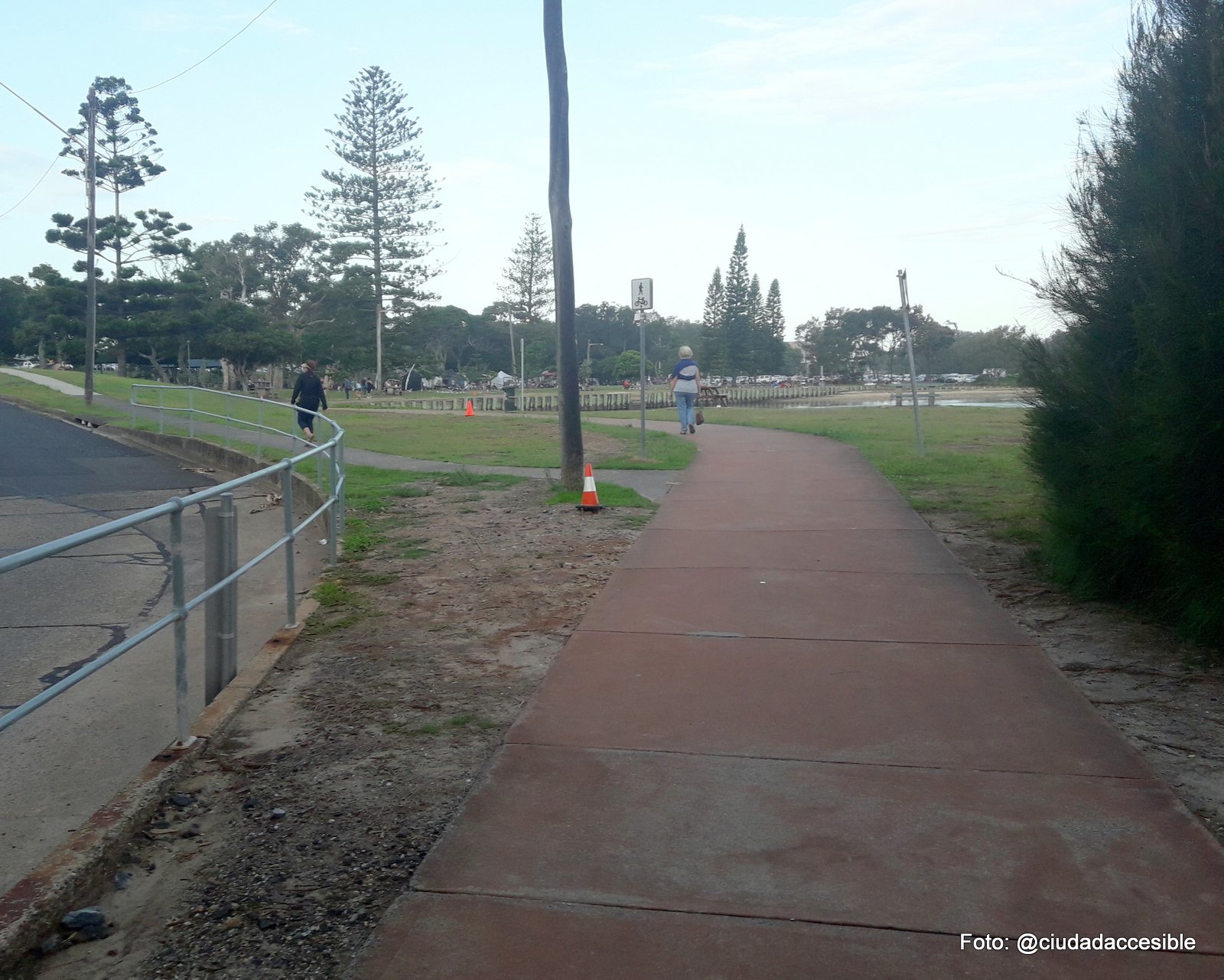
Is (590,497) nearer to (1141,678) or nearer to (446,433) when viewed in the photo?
(1141,678)

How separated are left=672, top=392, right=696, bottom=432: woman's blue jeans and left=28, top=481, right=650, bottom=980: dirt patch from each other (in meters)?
14.0

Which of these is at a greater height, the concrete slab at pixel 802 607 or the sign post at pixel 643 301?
the sign post at pixel 643 301

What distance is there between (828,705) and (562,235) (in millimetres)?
8905

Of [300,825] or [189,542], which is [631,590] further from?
[189,542]

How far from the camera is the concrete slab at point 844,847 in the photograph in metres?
3.41

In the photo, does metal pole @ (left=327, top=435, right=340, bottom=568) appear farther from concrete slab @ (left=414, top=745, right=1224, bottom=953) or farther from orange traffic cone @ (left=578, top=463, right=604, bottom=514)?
concrete slab @ (left=414, top=745, right=1224, bottom=953)

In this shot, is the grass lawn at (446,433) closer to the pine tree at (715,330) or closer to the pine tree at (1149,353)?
the pine tree at (1149,353)

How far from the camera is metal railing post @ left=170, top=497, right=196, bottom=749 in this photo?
4.68 m

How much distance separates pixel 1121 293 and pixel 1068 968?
4.88 m

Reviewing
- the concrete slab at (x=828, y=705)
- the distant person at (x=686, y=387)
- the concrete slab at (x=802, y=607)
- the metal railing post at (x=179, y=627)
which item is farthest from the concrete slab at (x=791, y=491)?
the metal railing post at (x=179, y=627)

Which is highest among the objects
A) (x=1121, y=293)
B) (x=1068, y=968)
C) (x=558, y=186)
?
(x=558, y=186)

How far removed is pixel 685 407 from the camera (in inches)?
891

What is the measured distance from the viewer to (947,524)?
416 inches

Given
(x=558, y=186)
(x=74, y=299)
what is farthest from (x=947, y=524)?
(x=74, y=299)
